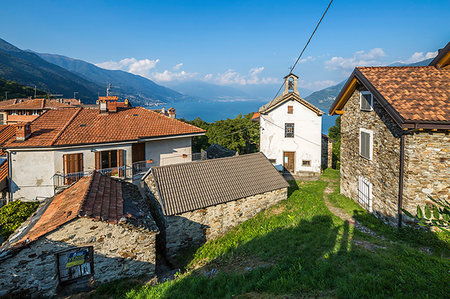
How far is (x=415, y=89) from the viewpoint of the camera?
10352mm

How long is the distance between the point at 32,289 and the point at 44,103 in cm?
4696

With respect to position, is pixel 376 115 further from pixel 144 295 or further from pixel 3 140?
pixel 3 140

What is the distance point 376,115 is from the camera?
11539mm

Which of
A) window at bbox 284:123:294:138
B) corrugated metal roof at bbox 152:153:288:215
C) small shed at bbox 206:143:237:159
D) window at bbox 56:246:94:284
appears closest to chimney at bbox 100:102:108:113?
corrugated metal roof at bbox 152:153:288:215

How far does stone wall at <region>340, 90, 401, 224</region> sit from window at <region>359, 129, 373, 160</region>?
0.72ft

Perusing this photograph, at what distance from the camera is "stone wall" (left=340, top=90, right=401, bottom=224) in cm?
1027

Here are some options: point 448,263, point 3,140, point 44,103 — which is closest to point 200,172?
point 448,263

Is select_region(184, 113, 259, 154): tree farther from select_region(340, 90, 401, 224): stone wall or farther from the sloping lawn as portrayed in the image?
the sloping lawn

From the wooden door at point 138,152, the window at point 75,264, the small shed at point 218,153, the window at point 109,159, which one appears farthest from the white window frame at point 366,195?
the window at point 109,159

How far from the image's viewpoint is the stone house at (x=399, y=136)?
357 inches

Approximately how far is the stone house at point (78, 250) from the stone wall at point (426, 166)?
9682mm

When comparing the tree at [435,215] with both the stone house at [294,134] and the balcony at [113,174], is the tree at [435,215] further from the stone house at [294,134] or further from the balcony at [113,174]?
the stone house at [294,134]

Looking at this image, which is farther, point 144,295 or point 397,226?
point 397,226

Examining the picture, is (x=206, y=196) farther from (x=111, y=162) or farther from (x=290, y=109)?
(x=290, y=109)
